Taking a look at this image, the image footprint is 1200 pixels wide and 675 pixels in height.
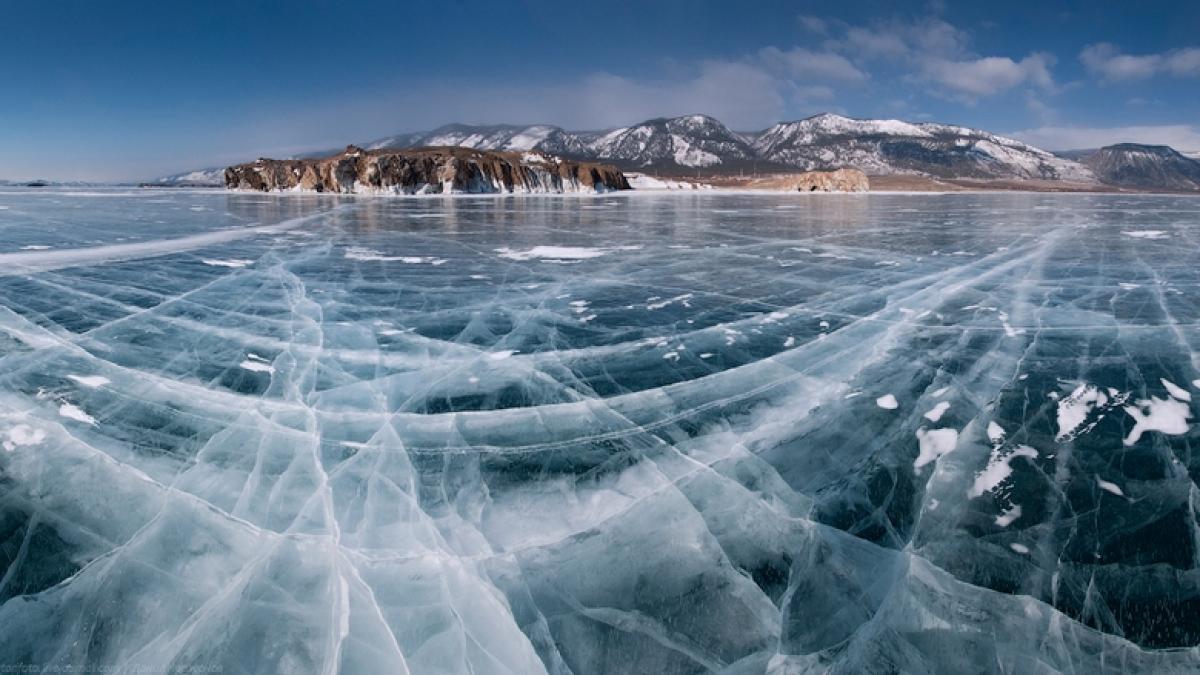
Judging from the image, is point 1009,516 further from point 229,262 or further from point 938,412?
point 229,262

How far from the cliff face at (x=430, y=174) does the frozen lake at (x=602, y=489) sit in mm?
69719

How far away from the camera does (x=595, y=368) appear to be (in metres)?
5.81

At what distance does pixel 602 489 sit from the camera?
3775 millimetres

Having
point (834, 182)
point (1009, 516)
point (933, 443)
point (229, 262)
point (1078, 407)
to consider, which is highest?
point (834, 182)

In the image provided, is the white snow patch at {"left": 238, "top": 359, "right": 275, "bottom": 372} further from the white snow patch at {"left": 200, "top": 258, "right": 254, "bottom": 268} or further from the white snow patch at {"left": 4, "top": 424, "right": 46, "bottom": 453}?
the white snow patch at {"left": 200, "top": 258, "right": 254, "bottom": 268}

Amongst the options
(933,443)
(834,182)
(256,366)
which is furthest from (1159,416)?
(834,182)

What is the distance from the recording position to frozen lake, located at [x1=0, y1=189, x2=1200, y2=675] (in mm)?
2719

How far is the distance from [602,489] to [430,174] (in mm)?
76585

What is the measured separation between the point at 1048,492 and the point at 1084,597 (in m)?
0.95

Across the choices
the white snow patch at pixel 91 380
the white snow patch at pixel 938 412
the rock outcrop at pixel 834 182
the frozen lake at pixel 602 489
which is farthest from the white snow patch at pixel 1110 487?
the rock outcrop at pixel 834 182

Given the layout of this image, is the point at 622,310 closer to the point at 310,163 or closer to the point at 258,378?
the point at 258,378

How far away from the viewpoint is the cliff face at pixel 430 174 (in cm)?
7356

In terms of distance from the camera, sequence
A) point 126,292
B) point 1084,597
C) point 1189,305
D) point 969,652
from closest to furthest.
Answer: point 969,652
point 1084,597
point 1189,305
point 126,292

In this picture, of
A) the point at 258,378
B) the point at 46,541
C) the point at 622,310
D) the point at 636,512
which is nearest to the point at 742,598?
the point at 636,512
